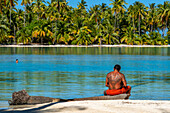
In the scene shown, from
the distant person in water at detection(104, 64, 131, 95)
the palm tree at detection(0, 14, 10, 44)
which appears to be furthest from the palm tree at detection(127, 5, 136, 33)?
the distant person in water at detection(104, 64, 131, 95)

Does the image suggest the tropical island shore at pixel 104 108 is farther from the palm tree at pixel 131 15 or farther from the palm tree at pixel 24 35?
the palm tree at pixel 131 15

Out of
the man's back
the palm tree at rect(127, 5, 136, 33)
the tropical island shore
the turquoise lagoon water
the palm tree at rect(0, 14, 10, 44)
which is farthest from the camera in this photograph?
the palm tree at rect(127, 5, 136, 33)

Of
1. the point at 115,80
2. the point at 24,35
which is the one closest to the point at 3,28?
the point at 24,35

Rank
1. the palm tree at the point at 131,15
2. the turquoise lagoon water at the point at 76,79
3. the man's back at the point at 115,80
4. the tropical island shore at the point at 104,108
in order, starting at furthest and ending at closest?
the palm tree at the point at 131,15 → the turquoise lagoon water at the point at 76,79 → the man's back at the point at 115,80 → the tropical island shore at the point at 104,108

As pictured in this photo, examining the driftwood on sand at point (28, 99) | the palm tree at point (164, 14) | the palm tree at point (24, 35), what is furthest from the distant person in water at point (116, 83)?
the palm tree at point (164, 14)

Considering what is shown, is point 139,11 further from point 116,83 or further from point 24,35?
point 116,83

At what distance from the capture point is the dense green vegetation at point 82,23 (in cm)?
10994

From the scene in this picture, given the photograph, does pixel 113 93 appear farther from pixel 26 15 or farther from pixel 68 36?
pixel 26 15

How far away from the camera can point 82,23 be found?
112938mm

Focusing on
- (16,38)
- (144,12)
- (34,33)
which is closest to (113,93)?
(34,33)

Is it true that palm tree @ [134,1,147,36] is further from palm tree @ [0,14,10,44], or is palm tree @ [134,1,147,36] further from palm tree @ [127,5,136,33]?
palm tree @ [0,14,10,44]

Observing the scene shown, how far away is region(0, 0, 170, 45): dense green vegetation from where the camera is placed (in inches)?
4328

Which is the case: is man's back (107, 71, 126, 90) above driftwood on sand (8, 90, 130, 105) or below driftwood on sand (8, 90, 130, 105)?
above

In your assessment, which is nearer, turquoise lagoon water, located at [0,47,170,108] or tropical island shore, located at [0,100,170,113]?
tropical island shore, located at [0,100,170,113]
